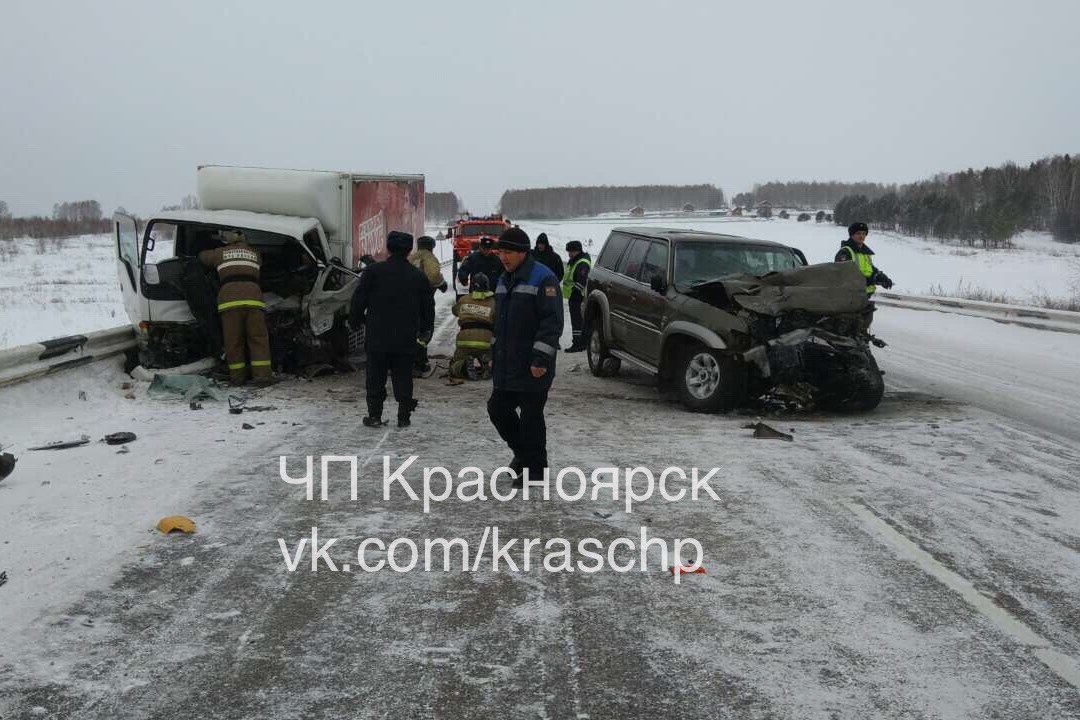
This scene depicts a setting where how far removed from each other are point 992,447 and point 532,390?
406cm

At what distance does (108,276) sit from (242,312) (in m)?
27.7

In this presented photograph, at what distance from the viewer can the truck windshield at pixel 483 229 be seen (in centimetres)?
3056

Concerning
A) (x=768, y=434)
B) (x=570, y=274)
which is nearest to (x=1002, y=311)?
(x=570, y=274)

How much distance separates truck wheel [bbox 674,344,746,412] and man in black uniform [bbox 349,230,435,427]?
283cm

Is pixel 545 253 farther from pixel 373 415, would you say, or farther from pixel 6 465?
pixel 6 465

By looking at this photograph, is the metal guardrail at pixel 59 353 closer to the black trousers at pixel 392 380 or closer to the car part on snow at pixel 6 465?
the car part on snow at pixel 6 465

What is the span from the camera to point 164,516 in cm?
552

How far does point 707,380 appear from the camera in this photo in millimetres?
9000

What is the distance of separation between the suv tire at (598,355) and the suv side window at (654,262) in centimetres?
129

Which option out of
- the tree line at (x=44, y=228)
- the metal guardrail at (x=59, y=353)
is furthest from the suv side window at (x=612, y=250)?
the tree line at (x=44, y=228)

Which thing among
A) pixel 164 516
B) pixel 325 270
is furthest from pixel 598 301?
pixel 164 516

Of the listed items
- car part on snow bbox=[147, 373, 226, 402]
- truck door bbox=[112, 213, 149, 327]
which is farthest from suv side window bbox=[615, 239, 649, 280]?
truck door bbox=[112, 213, 149, 327]

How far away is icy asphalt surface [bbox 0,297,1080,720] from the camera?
11.2 ft

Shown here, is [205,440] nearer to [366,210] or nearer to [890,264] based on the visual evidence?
[366,210]
